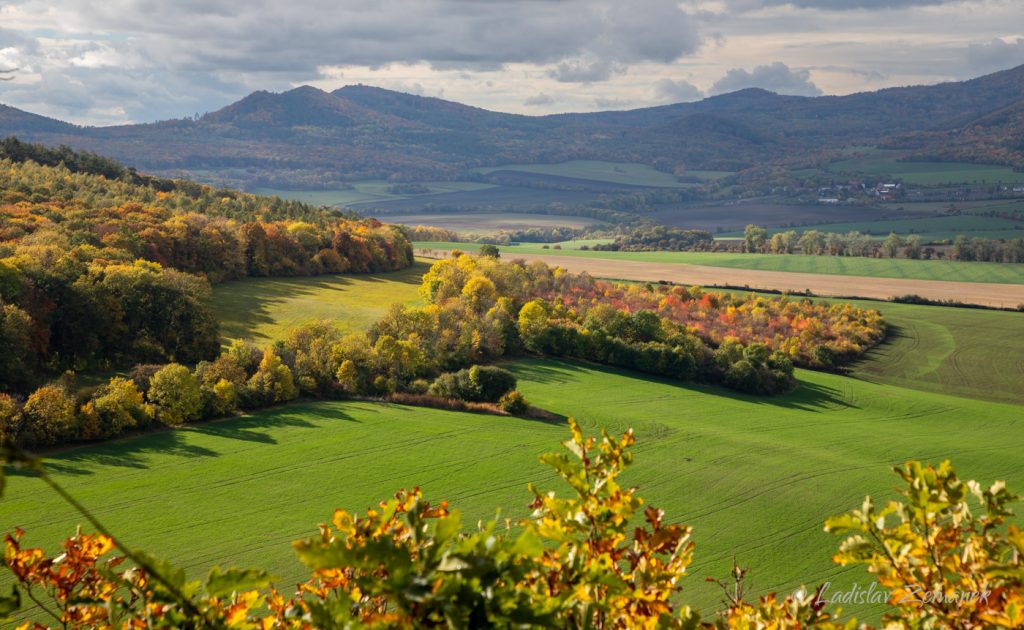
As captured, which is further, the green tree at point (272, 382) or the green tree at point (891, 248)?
the green tree at point (891, 248)

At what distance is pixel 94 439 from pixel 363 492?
15.9 m

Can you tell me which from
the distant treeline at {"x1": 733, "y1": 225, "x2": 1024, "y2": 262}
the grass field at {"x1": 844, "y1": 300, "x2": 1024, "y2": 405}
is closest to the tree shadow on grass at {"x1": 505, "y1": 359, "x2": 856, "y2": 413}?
the grass field at {"x1": 844, "y1": 300, "x2": 1024, "y2": 405}

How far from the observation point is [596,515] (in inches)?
246

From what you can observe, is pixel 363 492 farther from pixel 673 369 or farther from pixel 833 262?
pixel 833 262

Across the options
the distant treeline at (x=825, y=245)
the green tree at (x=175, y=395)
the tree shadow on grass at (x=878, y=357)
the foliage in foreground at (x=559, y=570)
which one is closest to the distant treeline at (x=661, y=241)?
the distant treeline at (x=825, y=245)

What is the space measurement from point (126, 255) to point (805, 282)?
8604cm

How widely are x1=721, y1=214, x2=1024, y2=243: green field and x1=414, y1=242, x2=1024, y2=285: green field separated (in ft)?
108

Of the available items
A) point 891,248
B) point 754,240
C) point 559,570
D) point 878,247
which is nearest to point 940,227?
point 878,247

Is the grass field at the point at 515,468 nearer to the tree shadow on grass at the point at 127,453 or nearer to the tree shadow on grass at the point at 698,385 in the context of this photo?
the tree shadow on grass at the point at 127,453

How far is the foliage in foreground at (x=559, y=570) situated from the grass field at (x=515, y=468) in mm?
27036

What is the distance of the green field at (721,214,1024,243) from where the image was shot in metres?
165

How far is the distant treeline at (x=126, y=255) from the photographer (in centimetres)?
5584

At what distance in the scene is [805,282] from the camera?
115812mm

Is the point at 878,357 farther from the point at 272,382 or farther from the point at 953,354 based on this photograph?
the point at 272,382
